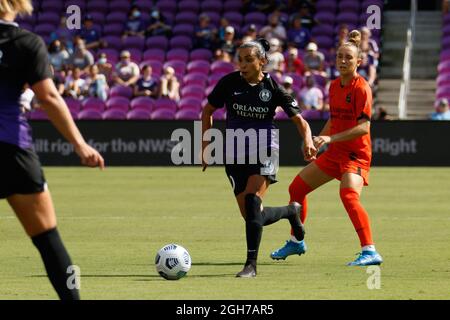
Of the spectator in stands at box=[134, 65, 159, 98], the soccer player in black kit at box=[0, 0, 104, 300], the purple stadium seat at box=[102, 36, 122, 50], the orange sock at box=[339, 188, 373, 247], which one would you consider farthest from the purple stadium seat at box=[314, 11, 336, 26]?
the soccer player in black kit at box=[0, 0, 104, 300]

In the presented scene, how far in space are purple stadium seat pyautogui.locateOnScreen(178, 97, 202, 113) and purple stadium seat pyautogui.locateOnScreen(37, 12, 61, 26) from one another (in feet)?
20.0

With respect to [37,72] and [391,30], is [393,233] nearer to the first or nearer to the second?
[37,72]

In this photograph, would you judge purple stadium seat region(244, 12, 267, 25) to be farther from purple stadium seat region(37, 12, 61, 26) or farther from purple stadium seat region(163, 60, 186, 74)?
purple stadium seat region(37, 12, 61, 26)

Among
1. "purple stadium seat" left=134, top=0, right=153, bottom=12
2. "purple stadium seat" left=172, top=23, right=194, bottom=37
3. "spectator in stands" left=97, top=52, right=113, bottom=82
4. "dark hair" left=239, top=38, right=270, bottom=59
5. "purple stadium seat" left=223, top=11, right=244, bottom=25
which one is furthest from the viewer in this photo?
"purple stadium seat" left=134, top=0, right=153, bottom=12

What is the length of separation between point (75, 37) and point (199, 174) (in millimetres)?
7991

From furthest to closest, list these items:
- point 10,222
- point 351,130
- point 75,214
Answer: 1. point 75,214
2. point 10,222
3. point 351,130

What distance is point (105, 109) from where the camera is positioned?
2978 centimetres

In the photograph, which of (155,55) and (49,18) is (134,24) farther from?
(49,18)

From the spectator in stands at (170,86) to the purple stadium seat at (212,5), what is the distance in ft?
13.4

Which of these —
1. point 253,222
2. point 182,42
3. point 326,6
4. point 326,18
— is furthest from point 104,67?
point 253,222

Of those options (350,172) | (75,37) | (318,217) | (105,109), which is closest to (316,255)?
(350,172)

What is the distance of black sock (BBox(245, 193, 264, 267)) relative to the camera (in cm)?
1071

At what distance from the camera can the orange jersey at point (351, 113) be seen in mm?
11564

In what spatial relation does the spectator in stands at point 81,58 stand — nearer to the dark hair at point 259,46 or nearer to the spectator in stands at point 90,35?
the spectator in stands at point 90,35
